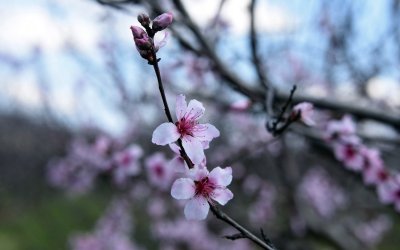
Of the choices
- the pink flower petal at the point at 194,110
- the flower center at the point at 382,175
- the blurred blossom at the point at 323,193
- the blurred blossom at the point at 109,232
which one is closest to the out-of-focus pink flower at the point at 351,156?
the flower center at the point at 382,175

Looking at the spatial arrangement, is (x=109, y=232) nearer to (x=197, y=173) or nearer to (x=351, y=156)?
(x=351, y=156)

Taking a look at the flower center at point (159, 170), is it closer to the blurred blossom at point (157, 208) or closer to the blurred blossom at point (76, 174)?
the blurred blossom at point (76, 174)

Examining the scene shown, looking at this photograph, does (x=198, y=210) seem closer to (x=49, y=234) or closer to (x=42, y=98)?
(x=42, y=98)

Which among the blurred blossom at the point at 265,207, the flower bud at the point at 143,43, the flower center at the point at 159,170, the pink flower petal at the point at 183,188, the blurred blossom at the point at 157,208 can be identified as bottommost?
the blurred blossom at the point at 157,208

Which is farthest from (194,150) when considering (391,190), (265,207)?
(265,207)

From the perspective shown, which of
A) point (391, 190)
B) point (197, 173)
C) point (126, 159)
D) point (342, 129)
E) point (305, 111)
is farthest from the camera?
point (126, 159)

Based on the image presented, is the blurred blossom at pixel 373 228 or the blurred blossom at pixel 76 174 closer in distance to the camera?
the blurred blossom at pixel 76 174

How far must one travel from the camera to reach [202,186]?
124 cm

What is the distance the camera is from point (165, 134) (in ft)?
3.91

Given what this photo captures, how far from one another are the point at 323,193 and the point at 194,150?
765cm

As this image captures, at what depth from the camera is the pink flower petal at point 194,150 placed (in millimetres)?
1160

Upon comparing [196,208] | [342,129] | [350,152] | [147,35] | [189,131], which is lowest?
[350,152]

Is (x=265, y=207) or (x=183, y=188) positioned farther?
(x=265, y=207)

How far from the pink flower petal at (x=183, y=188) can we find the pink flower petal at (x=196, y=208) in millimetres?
23
